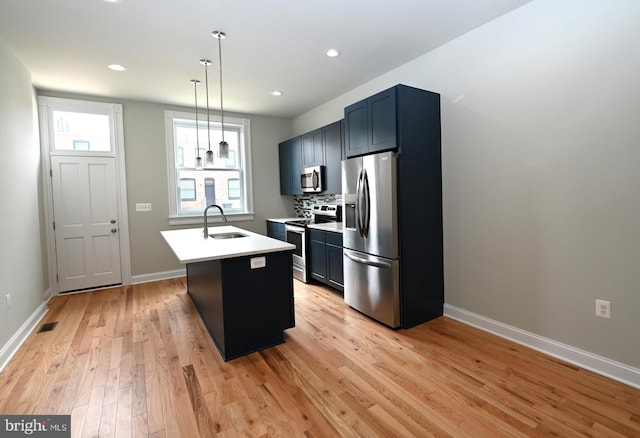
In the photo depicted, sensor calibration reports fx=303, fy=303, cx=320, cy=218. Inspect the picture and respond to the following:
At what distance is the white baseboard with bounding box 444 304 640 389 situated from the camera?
203cm

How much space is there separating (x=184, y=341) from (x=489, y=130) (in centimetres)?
335

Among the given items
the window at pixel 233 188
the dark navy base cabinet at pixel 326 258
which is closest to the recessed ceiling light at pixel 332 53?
the dark navy base cabinet at pixel 326 258

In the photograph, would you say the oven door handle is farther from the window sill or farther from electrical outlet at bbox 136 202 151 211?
electrical outlet at bbox 136 202 151 211

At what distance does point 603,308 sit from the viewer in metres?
2.13

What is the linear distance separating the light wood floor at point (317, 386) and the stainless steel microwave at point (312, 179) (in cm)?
222

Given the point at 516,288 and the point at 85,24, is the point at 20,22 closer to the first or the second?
the point at 85,24

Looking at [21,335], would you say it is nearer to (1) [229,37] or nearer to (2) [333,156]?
(1) [229,37]

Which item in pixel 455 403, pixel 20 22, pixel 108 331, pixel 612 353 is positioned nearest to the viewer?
pixel 455 403

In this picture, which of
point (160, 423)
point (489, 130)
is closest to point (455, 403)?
point (160, 423)

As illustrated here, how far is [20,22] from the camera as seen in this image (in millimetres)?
2496

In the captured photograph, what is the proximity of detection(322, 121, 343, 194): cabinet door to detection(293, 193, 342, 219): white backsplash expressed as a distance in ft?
1.12

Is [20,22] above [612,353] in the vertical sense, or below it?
above

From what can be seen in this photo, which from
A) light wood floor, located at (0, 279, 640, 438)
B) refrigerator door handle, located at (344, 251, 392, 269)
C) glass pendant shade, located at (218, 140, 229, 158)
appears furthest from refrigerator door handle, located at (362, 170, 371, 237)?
glass pendant shade, located at (218, 140, 229, 158)

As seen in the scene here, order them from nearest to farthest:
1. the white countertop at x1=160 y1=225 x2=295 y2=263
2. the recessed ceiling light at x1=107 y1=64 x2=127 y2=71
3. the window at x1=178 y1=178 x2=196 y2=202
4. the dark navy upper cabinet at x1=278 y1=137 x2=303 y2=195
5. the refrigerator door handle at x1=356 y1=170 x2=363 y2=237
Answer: the white countertop at x1=160 y1=225 x2=295 y2=263, the refrigerator door handle at x1=356 y1=170 x2=363 y2=237, the recessed ceiling light at x1=107 y1=64 x2=127 y2=71, the window at x1=178 y1=178 x2=196 y2=202, the dark navy upper cabinet at x1=278 y1=137 x2=303 y2=195
